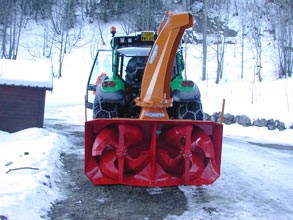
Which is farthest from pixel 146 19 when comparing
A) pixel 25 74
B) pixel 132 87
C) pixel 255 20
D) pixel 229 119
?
pixel 132 87

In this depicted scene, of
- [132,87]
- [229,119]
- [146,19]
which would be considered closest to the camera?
[132,87]

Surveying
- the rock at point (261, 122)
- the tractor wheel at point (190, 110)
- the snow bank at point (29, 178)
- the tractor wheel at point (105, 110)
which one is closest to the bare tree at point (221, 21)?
the rock at point (261, 122)

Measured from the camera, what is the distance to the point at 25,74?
10.9 metres

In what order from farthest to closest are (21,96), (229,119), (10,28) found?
(10,28), (229,119), (21,96)

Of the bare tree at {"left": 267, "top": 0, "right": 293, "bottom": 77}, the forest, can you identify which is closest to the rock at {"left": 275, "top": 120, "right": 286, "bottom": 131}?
the bare tree at {"left": 267, "top": 0, "right": 293, "bottom": 77}

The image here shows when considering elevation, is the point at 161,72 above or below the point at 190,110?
above

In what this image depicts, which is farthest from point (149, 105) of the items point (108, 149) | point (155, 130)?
point (108, 149)

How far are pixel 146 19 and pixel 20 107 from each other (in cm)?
1922

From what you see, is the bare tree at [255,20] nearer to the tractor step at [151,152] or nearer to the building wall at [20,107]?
the building wall at [20,107]

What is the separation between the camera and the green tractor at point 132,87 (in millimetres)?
5461

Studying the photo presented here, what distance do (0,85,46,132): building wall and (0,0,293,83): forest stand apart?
52.4 ft

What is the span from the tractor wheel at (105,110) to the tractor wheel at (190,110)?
982 millimetres

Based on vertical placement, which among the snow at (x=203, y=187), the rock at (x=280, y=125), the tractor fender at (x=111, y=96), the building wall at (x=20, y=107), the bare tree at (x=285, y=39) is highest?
the bare tree at (x=285, y=39)

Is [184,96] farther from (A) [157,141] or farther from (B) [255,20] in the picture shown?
(B) [255,20]
